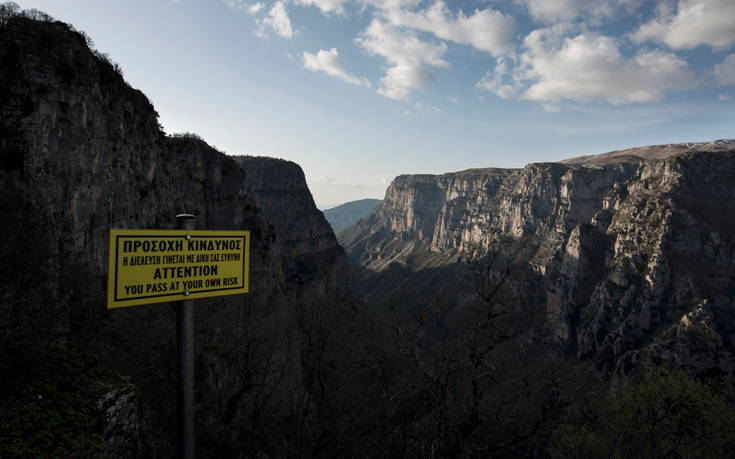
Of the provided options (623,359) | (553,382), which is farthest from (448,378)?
(623,359)

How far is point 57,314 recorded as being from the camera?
13102 mm

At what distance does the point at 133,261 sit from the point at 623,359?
11508cm

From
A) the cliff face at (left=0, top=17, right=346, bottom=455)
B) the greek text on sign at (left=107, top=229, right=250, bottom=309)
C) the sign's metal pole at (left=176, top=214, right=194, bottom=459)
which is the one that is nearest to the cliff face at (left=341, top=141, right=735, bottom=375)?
the cliff face at (left=0, top=17, right=346, bottom=455)

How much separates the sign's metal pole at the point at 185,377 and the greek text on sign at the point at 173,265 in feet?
0.77

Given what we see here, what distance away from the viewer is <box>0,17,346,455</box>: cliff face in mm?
15288

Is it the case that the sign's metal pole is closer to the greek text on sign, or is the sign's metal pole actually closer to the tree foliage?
the greek text on sign

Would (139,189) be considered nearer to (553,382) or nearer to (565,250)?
(553,382)

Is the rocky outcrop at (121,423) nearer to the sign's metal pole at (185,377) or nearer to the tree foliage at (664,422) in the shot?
the sign's metal pole at (185,377)

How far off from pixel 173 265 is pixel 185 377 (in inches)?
54.5

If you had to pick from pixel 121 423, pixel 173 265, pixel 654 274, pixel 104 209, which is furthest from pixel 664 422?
pixel 654 274

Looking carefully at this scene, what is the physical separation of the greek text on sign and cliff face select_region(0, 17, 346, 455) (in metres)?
10.4

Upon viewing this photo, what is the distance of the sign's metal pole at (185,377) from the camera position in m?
4.15

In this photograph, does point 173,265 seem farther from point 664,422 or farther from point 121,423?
point 664,422

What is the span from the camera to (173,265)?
409 centimetres
